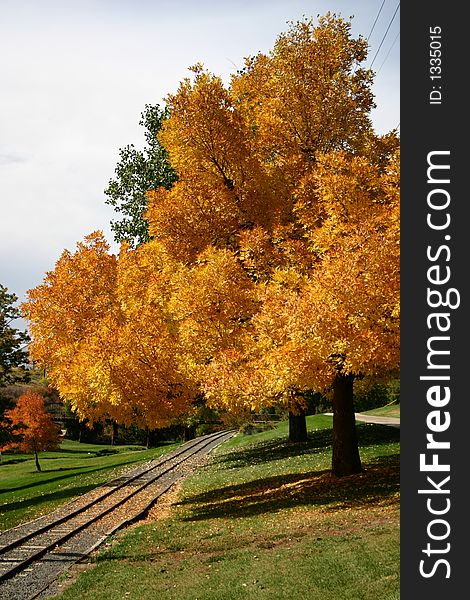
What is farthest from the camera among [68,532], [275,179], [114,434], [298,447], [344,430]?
[114,434]

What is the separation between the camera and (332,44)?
18969mm

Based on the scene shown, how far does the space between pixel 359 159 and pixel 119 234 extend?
2222 centimetres

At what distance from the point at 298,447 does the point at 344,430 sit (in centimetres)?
1337

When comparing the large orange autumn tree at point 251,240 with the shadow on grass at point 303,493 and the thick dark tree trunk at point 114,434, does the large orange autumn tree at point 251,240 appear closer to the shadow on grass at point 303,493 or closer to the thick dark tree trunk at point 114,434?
the shadow on grass at point 303,493

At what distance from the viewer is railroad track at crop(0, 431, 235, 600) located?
14.9 metres

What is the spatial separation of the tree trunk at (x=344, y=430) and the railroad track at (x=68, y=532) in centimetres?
661

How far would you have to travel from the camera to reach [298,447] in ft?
108

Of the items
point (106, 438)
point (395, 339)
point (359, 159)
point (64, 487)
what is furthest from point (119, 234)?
point (106, 438)

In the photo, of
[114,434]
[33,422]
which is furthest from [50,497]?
[114,434]

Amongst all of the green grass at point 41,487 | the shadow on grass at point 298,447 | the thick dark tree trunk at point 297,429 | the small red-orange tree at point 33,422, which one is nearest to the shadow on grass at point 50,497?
the green grass at point 41,487

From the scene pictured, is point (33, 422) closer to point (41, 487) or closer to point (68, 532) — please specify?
point (41, 487)

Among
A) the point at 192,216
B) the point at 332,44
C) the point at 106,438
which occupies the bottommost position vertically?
the point at 106,438

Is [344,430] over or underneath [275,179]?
underneath

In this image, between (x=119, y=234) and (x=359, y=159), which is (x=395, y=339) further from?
(x=119, y=234)
